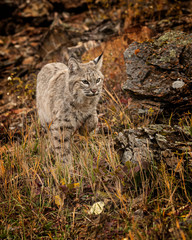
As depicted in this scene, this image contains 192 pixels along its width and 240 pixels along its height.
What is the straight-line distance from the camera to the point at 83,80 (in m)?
4.24

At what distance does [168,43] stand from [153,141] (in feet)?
7.50

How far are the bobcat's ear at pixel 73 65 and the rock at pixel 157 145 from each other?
1760 mm

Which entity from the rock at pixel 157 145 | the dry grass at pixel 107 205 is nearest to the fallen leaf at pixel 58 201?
the dry grass at pixel 107 205

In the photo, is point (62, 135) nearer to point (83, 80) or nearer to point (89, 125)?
point (89, 125)

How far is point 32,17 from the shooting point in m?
12.3

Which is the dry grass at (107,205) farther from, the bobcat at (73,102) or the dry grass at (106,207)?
the bobcat at (73,102)

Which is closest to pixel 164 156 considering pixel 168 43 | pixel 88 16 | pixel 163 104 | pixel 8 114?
pixel 163 104

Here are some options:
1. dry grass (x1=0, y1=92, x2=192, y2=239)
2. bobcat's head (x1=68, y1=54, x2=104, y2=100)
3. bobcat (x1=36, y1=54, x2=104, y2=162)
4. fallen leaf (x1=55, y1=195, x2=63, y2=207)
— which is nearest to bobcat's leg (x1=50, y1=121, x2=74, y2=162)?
bobcat (x1=36, y1=54, x2=104, y2=162)

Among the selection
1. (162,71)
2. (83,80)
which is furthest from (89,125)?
(162,71)

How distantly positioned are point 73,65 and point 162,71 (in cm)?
161

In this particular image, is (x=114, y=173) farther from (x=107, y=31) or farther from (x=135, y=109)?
(x=107, y=31)

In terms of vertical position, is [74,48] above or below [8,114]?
above

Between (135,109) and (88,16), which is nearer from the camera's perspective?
(135,109)

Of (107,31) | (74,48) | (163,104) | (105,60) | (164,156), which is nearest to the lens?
(164,156)
